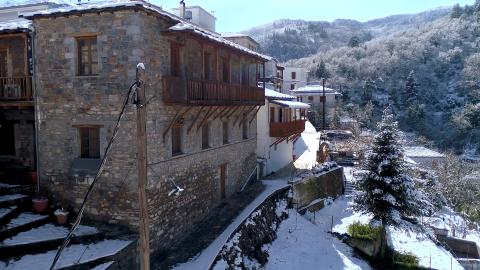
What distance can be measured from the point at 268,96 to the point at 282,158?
7.31 meters

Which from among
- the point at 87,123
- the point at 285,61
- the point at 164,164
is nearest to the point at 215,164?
the point at 164,164

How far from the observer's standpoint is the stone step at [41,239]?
11711 millimetres

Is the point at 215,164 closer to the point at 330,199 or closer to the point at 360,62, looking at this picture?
the point at 330,199

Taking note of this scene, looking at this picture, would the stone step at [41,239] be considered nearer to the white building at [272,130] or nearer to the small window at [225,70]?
the small window at [225,70]

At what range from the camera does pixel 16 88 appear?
603 inches

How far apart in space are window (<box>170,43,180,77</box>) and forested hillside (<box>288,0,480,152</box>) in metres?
46.7

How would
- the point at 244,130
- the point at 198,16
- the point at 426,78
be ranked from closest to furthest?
the point at 244,130
the point at 198,16
the point at 426,78

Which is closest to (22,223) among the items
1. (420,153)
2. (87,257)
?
(87,257)

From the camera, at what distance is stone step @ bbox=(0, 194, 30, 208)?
1388 cm

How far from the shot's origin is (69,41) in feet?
45.3

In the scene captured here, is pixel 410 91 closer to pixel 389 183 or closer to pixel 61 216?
pixel 389 183

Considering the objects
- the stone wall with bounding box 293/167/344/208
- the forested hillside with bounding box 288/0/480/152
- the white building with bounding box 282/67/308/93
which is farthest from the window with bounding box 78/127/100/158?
the white building with bounding box 282/67/308/93

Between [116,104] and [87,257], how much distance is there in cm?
501

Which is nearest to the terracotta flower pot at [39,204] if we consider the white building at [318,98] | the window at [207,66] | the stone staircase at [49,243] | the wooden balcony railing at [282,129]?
the stone staircase at [49,243]
